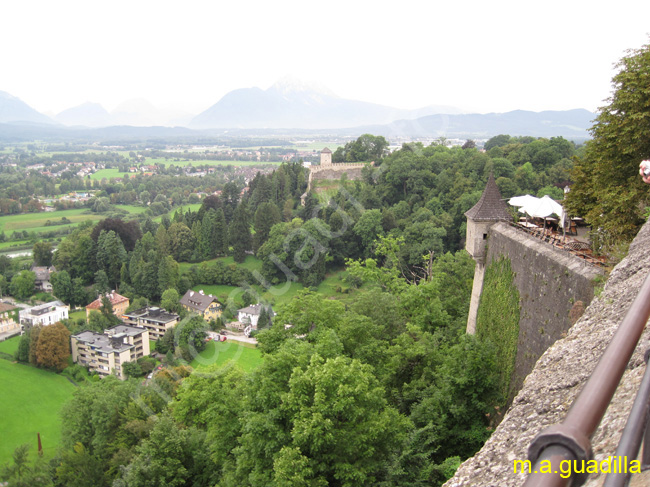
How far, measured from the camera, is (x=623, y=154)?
44.3 feet

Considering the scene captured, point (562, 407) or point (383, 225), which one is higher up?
point (562, 407)

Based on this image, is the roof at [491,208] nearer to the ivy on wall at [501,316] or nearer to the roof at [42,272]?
the ivy on wall at [501,316]

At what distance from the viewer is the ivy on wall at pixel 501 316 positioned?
13.9 meters

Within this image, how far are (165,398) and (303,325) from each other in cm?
1639

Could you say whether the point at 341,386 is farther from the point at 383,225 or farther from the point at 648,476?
the point at 383,225

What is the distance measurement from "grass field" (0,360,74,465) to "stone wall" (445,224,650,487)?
34180mm

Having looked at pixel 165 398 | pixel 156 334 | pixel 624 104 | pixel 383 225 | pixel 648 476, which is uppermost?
pixel 624 104

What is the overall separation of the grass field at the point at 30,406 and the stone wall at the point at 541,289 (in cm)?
3092

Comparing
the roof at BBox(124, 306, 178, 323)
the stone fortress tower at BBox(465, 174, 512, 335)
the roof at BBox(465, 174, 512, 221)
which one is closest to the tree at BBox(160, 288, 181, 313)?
the roof at BBox(124, 306, 178, 323)

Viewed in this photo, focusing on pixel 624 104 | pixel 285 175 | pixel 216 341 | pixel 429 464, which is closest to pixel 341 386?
pixel 429 464

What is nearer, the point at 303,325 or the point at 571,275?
the point at 571,275

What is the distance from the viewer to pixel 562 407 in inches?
179

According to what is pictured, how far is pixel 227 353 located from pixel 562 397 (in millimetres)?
40367

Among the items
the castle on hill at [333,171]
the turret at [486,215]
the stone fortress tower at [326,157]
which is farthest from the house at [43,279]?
the turret at [486,215]
